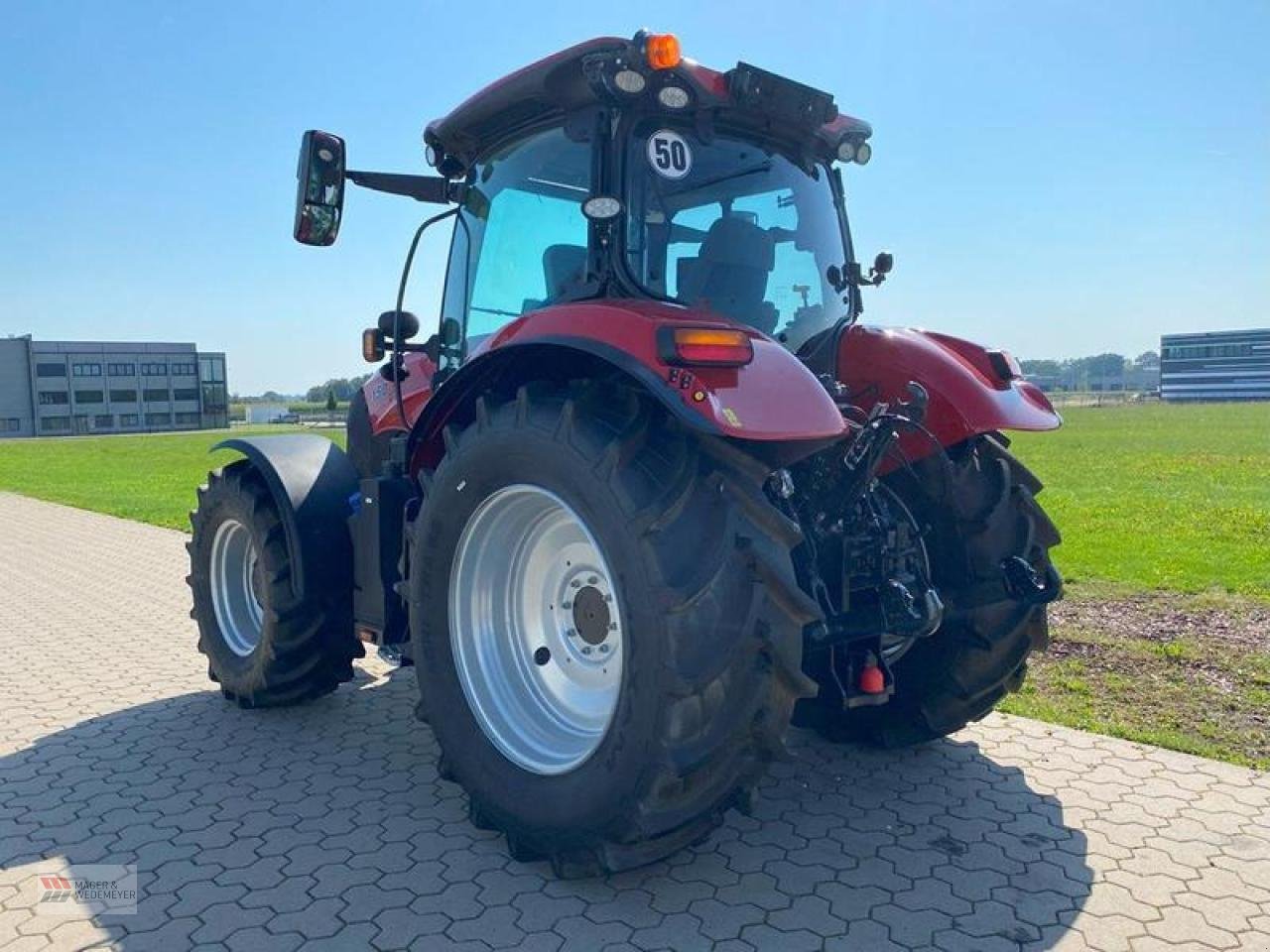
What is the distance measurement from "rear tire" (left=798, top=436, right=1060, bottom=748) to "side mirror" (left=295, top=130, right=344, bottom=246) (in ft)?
8.31

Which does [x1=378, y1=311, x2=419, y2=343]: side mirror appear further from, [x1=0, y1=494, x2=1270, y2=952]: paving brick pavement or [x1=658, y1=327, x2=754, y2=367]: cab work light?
[x1=658, y1=327, x2=754, y2=367]: cab work light

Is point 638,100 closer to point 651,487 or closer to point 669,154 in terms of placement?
point 669,154

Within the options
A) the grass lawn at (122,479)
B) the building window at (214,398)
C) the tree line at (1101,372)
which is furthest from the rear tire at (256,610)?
the tree line at (1101,372)

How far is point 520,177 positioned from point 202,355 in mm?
85084

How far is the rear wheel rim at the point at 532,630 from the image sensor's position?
3328 millimetres

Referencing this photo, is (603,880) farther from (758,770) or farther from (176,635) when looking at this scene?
(176,635)

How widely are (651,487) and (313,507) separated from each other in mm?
2305

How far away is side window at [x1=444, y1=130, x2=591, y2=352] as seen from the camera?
3.64 metres

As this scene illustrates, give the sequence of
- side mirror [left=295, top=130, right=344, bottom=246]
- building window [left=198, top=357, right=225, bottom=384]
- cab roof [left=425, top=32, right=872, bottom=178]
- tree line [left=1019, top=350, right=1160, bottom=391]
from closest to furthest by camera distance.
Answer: cab roof [left=425, top=32, right=872, bottom=178] → side mirror [left=295, top=130, right=344, bottom=246] → building window [left=198, top=357, right=225, bottom=384] → tree line [left=1019, top=350, right=1160, bottom=391]

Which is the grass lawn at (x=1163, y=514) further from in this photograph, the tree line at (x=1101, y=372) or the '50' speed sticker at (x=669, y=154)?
the tree line at (x=1101, y=372)

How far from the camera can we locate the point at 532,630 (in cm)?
356

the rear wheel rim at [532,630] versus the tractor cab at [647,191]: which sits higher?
A: the tractor cab at [647,191]

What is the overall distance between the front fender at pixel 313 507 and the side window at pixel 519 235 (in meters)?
1.00

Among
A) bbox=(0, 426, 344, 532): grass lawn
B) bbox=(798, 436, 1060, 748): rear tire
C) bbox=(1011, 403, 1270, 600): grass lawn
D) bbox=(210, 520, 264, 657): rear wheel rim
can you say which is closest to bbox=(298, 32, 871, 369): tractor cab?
bbox=(798, 436, 1060, 748): rear tire
